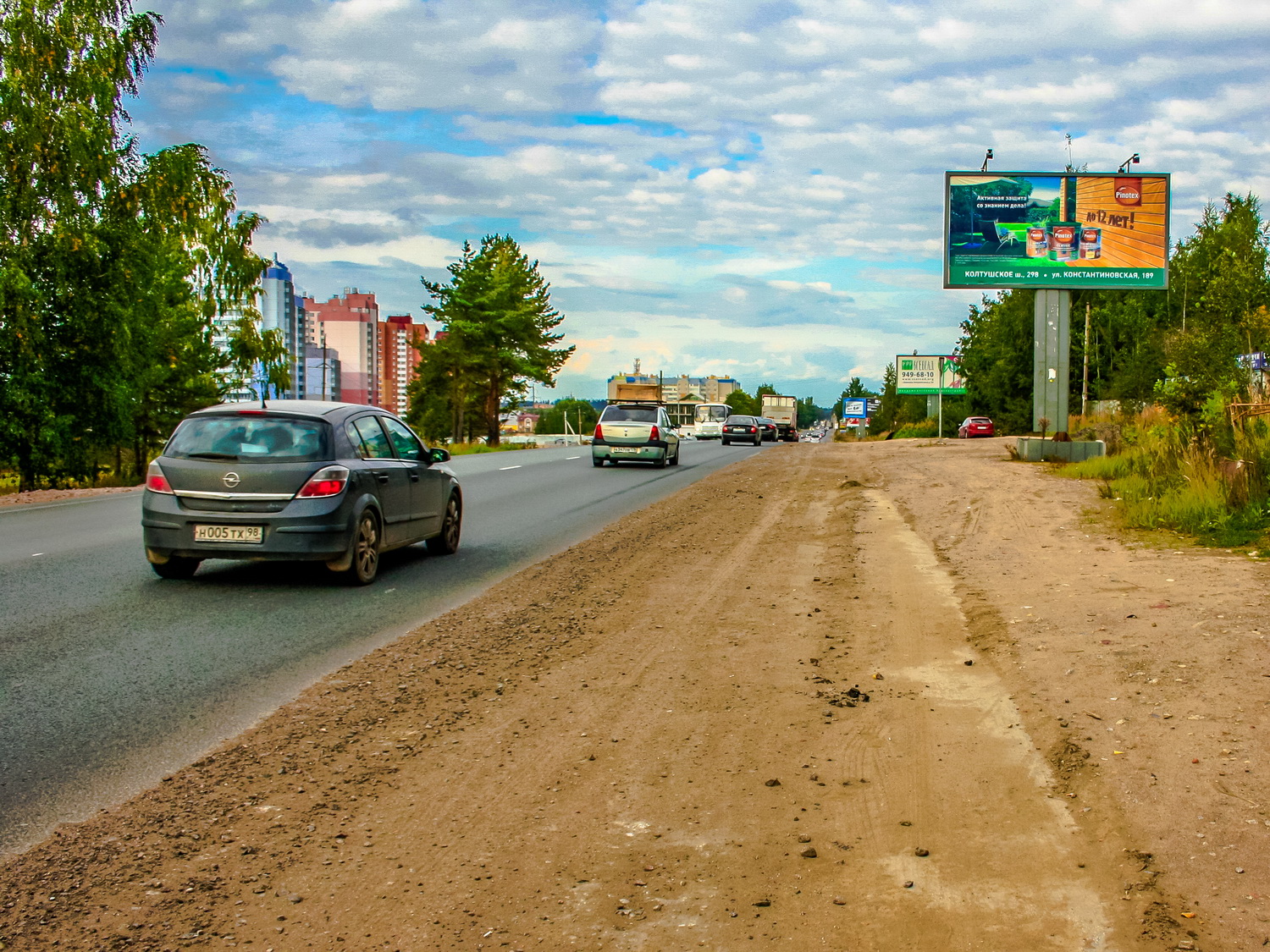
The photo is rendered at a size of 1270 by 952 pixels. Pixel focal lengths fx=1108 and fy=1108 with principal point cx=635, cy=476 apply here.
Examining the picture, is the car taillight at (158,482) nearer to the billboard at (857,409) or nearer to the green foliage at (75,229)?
the green foliage at (75,229)

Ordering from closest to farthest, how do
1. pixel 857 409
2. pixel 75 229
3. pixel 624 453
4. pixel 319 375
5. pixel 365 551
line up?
pixel 365 551, pixel 75 229, pixel 624 453, pixel 857 409, pixel 319 375

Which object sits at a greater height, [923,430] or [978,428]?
[978,428]

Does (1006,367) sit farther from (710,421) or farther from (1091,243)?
(1091,243)

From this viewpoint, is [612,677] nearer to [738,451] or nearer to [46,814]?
[46,814]

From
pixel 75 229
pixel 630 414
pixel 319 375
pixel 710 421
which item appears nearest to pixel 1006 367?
pixel 710 421

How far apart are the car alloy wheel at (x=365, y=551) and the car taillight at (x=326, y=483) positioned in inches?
14.9

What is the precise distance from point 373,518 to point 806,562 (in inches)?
172

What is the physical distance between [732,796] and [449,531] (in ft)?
26.8

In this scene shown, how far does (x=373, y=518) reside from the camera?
1008 cm

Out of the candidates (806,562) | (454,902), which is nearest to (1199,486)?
(806,562)

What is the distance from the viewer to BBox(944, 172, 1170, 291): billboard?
30.8m

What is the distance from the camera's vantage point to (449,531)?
39.9 ft

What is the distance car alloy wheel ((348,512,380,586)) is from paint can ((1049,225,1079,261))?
26.1 meters

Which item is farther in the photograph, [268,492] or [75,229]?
[75,229]
